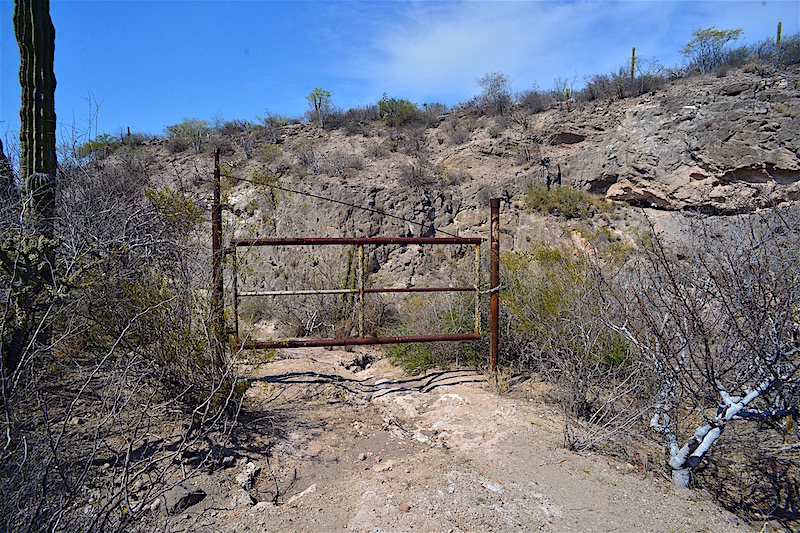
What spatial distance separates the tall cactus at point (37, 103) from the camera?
5785mm

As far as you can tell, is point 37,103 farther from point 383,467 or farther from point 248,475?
point 383,467

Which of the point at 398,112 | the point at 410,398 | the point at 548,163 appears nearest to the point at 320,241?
the point at 410,398

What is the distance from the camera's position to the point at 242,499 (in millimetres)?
3660

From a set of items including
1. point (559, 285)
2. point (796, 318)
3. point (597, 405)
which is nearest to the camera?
point (796, 318)

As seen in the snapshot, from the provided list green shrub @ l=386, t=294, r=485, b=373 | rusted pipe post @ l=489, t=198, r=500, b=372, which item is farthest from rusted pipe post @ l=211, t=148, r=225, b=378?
rusted pipe post @ l=489, t=198, r=500, b=372

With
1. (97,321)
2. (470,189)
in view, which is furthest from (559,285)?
(470,189)

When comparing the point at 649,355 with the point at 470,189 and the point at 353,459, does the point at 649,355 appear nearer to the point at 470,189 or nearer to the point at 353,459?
the point at 353,459

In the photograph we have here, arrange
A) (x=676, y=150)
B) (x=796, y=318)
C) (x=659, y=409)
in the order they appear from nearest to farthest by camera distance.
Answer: (x=796, y=318), (x=659, y=409), (x=676, y=150)

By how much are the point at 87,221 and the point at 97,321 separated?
1.68 meters

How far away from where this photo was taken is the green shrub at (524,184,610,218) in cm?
1429

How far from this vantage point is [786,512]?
4051 mm

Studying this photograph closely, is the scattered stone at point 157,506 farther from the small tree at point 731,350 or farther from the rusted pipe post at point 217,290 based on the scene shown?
the small tree at point 731,350

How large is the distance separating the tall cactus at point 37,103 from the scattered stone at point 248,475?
3603 millimetres

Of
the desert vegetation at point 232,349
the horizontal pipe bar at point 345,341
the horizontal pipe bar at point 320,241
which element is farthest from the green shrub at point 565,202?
the horizontal pipe bar at point 345,341
